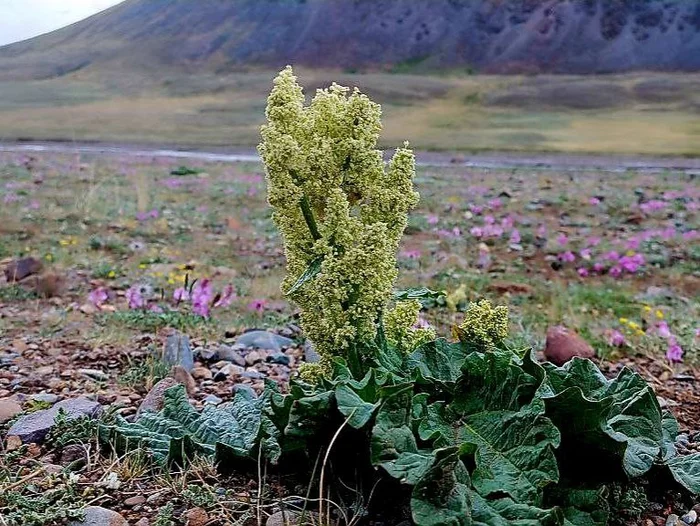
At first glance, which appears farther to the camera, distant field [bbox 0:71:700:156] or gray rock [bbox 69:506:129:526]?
distant field [bbox 0:71:700:156]

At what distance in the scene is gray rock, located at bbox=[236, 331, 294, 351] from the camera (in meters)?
4.58

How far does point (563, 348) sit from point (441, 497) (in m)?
2.25

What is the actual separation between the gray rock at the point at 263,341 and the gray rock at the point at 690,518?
8.36 ft

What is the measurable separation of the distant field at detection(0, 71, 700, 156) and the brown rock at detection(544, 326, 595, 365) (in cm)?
3470

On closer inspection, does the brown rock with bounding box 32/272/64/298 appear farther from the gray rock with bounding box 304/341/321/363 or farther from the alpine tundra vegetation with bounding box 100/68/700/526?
the alpine tundra vegetation with bounding box 100/68/700/526

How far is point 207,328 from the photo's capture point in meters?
4.89

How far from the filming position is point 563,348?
410 centimetres

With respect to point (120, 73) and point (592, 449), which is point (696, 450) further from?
point (120, 73)

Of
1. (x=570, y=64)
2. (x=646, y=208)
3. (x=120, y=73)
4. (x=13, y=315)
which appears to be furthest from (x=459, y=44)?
(x=13, y=315)

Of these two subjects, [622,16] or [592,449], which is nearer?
[592,449]

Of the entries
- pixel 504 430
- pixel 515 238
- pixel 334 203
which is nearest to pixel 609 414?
pixel 504 430

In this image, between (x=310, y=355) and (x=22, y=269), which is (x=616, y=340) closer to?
(x=310, y=355)

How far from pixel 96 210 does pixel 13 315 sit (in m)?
6.43

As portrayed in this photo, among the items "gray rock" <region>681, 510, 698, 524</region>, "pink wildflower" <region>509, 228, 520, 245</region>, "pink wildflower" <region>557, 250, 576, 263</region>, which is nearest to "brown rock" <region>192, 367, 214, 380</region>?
"gray rock" <region>681, 510, 698, 524</region>
